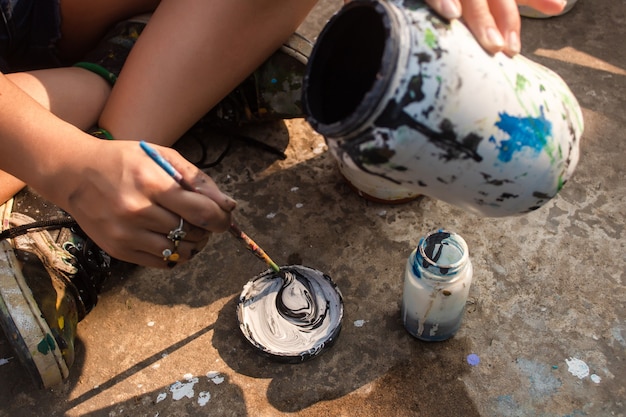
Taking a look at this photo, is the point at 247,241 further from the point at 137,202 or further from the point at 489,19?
the point at 489,19

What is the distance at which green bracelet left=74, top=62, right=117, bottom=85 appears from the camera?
1505 mm

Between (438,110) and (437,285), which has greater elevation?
(438,110)

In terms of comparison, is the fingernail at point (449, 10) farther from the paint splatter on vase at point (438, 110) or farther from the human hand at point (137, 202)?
the human hand at point (137, 202)

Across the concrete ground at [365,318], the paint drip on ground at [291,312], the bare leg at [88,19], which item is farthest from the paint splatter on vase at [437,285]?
the bare leg at [88,19]

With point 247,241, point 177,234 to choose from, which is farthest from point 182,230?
point 247,241

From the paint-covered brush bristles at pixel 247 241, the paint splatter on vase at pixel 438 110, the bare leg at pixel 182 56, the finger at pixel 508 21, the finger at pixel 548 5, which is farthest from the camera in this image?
the bare leg at pixel 182 56

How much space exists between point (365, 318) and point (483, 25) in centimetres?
76

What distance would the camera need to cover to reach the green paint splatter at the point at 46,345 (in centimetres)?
118

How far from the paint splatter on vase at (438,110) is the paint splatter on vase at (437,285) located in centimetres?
30

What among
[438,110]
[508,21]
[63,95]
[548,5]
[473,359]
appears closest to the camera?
[438,110]

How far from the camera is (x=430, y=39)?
734mm

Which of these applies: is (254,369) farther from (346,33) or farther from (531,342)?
(346,33)

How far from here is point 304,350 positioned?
50.1 inches

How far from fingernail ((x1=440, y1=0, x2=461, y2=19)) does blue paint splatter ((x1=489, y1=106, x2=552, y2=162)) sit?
14 cm
